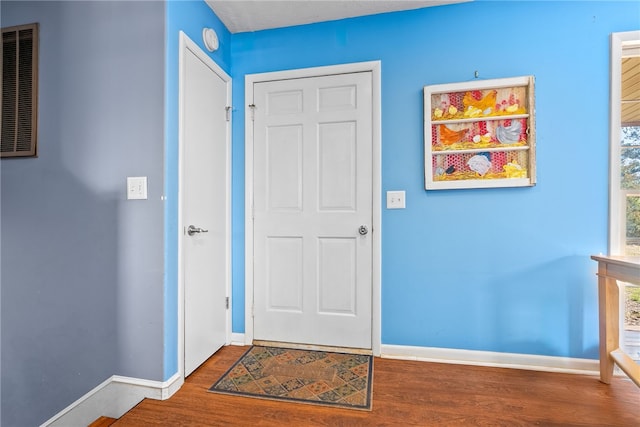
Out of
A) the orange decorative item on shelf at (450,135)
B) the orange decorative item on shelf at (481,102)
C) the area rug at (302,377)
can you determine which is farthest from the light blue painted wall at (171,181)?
the orange decorative item on shelf at (481,102)

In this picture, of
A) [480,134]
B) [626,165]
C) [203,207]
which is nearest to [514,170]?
[480,134]

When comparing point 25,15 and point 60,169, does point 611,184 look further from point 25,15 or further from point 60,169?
point 25,15

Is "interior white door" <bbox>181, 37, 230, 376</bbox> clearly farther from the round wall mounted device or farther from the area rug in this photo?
the area rug

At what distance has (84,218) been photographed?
67.1 inches

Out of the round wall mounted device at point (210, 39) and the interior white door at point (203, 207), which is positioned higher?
the round wall mounted device at point (210, 39)

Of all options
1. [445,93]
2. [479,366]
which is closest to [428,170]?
[445,93]

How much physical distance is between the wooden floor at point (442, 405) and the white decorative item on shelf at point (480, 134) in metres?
1.19

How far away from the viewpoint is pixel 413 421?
56.6 inches

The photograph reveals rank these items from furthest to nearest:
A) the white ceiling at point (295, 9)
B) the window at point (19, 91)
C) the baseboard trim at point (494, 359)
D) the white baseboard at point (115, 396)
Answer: the white ceiling at point (295, 9) → the baseboard trim at point (494, 359) → the window at point (19, 91) → the white baseboard at point (115, 396)

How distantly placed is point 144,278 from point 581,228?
2616 mm

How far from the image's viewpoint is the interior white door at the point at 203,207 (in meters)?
1.81

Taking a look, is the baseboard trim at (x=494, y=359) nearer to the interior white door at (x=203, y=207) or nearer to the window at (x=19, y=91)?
the interior white door at (x=203, y=207)

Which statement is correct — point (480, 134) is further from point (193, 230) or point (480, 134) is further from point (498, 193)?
point (193, 230)

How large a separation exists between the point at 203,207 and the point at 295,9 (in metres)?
1.48
